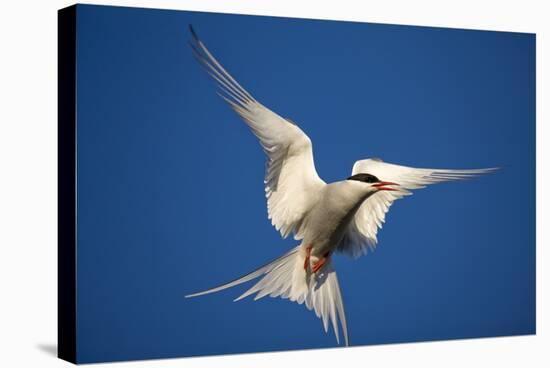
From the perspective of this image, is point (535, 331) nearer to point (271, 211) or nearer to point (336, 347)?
point (336, 347)

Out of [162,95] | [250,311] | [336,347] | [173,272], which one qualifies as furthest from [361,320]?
[162,95]

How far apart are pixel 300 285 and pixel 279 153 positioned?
838 mm

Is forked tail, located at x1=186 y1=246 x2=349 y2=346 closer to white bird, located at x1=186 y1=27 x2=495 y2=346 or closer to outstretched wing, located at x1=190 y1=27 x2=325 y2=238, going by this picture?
white bird, located at x1=186 y1=27 x2=495 y2=346

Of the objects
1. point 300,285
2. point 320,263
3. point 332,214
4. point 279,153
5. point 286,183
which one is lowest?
point 300,285

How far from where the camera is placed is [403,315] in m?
7.18

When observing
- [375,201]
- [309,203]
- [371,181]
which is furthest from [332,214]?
[375,201]

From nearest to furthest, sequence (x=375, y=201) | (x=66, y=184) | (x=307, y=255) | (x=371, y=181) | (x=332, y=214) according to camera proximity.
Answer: (x=66, y=184) < (x=371, y=181) < (x=332, y=214) < (x=307, y=255) < (x=375, y=201)

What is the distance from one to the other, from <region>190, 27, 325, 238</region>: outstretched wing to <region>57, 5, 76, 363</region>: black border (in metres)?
0.71

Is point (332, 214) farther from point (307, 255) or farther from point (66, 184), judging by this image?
point (66, 184)

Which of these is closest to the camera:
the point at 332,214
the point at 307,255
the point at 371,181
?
the point at 371,181

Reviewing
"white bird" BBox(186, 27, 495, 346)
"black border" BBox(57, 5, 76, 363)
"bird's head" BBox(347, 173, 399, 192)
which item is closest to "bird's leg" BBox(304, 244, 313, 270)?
"white bird" BBox(186, 27, 495, 346)

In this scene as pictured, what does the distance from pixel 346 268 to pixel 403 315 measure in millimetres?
561

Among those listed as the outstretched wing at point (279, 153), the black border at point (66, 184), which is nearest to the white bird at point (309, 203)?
the outstretched wing at point (279, 153)

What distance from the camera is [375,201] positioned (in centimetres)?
689
